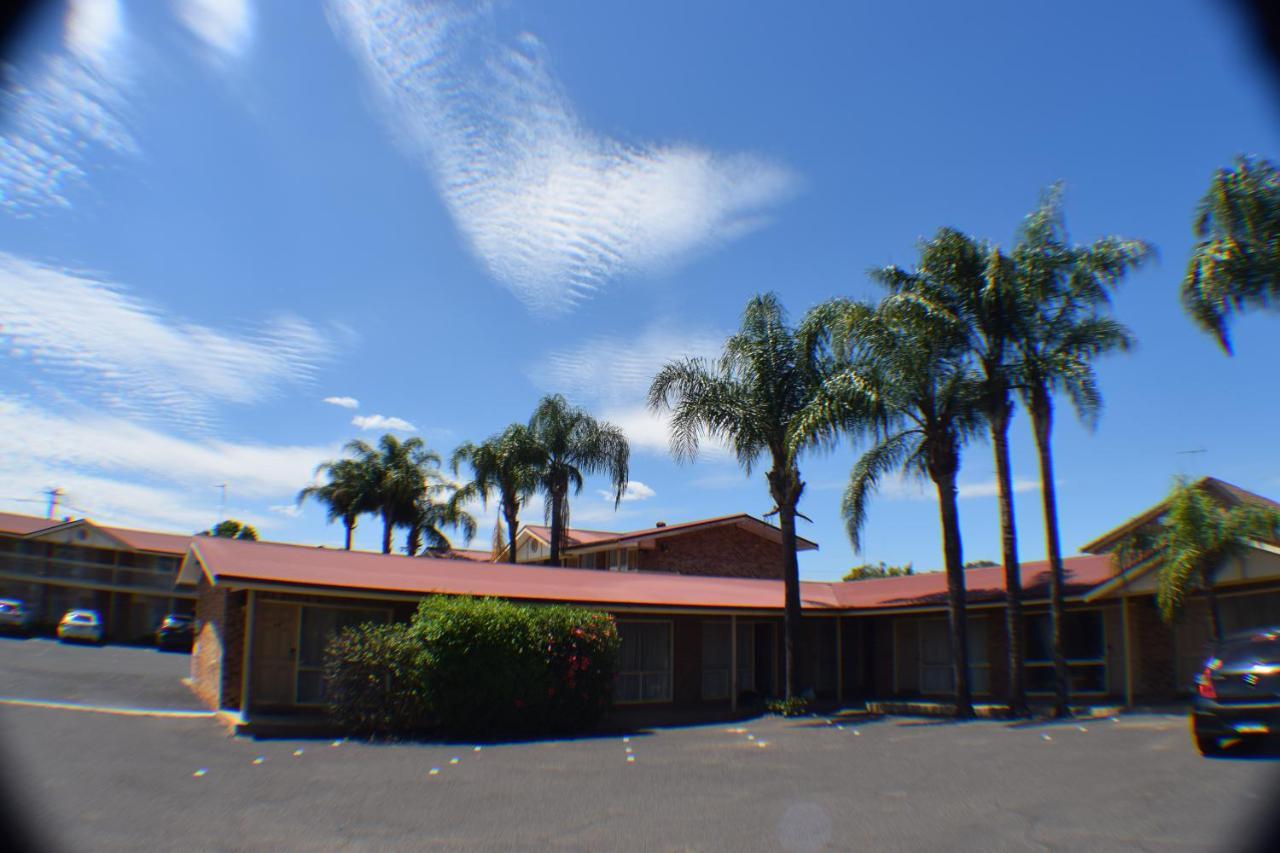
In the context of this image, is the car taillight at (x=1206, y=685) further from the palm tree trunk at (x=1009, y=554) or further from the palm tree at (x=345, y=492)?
the palm tree at (x=345, y=492)

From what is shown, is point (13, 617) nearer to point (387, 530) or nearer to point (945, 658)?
point (387, 530)

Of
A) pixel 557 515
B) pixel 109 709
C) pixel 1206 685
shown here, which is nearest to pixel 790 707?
pixel 1206 685

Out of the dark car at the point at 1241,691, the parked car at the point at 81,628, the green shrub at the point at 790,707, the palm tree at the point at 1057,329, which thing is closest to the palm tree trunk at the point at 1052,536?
the palm tree at the point at 1057,329

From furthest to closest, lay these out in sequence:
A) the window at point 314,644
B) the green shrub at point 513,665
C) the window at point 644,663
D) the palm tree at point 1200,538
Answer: the window at point 644,663 → the window at point 314,644 → the palm tree at point 1200,538 → the green shrub at point 513,665

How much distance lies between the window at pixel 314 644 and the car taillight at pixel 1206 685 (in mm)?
15000

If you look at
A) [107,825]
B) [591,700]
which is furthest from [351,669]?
[107,825]

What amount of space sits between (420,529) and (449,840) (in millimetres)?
35210

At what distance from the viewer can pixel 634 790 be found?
11078mm

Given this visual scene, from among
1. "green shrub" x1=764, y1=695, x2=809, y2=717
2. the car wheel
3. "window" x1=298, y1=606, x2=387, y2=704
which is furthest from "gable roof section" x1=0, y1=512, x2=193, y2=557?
the car wheel

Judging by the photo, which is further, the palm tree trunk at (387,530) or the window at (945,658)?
the palm tree trunk at (387,530)

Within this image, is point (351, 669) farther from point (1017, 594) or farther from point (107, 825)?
point (1017, 594)

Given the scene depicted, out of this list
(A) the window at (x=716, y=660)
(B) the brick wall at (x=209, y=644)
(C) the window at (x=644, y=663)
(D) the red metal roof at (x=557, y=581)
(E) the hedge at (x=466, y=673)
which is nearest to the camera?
(E) the hedge at (x=466, y=673)

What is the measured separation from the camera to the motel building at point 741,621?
1784 cm

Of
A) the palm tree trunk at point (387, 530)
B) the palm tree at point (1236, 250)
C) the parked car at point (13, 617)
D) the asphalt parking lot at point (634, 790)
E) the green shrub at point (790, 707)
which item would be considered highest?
the palm tree at point (1236, 250)
